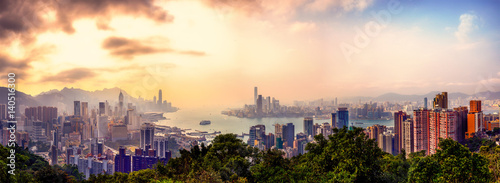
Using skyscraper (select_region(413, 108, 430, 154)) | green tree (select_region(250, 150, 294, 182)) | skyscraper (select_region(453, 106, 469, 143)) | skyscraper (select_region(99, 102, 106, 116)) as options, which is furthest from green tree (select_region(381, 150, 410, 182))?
skyscraper (select_region(99, 102, 106, 116))

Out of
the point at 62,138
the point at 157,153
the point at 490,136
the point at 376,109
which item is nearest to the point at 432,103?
the point at 490,136

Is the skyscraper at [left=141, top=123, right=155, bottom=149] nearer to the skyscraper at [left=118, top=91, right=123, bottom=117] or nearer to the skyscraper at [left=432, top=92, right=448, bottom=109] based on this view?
the skyscraper at [left=118, top=91, right=123, bottom=117]

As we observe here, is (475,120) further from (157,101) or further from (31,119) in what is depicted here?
(31,119)

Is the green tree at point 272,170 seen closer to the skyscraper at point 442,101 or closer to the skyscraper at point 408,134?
the skyscraper at point 408,134

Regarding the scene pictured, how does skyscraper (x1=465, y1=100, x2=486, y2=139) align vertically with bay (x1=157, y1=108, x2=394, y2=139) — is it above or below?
above

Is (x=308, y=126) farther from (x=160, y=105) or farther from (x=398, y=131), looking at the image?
(x=160, y=105)

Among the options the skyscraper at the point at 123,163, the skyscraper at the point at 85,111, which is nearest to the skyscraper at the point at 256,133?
the skyscraper at the point at 123,163

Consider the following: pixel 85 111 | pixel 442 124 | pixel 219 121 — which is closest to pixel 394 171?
pixel 442 124
